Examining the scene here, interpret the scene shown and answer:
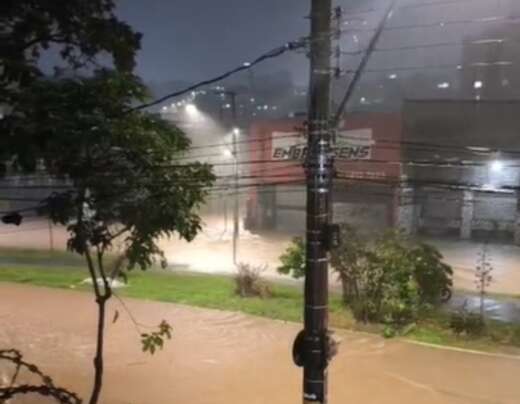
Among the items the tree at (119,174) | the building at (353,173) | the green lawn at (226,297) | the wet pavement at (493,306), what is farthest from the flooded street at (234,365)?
the building at (353,173)

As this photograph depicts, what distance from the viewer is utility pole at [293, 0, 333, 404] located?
654 centimetres

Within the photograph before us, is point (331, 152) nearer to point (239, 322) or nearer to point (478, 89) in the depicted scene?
point (239, 322)

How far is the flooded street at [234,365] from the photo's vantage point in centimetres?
1242

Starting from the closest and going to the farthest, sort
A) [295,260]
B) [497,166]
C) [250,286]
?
[295,260]
[250,286]
[497,166]

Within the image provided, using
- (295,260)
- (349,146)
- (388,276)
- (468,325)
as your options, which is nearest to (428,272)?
(388,276)

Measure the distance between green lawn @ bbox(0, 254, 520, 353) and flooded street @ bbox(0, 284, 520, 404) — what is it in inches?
26.7

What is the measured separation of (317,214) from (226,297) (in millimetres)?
13941

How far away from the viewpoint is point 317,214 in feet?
22.0

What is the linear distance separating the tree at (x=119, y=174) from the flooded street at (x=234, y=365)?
17.7 feet

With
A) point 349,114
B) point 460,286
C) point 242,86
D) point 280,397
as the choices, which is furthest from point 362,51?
point 242,86

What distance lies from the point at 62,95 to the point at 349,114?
30.2 meters

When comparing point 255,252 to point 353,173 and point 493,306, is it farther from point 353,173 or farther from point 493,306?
point 493,306

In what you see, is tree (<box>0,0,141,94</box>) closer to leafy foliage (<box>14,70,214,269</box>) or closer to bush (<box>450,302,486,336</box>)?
leafy foliage (<box>14,70,214,269</box>)

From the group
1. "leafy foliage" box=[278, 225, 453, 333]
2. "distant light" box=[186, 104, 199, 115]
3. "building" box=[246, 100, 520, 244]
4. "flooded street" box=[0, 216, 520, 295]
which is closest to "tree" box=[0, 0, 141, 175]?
A: "leafy foliage" box=[278, 225, 453, 333]
